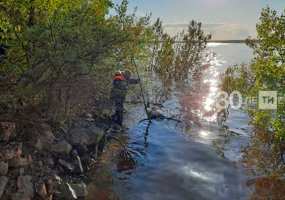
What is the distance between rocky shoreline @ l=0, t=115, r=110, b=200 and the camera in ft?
29.5

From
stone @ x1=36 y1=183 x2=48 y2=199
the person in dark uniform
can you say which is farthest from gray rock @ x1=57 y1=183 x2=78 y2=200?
the person in dark uniform

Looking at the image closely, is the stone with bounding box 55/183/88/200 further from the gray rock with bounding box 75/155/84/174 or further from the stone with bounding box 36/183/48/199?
the gray rock with bounding box 75/155/84/174

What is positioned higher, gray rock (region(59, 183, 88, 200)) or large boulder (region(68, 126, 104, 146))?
large boulder (region(68, 126, 104, 146))

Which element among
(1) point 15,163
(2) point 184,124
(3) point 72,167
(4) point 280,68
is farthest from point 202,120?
(1) point 15,163

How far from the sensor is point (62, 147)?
441 inches

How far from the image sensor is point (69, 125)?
1278 centimetres

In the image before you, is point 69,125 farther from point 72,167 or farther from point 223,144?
point 223,144

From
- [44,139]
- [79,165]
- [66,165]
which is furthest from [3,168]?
[79,165]

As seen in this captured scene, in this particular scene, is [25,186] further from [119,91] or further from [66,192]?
[119,91]

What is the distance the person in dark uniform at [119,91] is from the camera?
596 inches

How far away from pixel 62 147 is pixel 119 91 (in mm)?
4962

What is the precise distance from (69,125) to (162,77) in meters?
17.7

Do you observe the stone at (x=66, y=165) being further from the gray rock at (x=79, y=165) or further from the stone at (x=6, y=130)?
the stone at (x=6, y=130)

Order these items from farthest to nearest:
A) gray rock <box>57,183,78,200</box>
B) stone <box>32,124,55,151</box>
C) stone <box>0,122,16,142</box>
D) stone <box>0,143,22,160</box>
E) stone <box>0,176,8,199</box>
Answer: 1. stone <box>32,124,55,151</box>
2. stone <box>0,122,16,142</box>
3. gray rock <box>57,183,78,200</box>
4. stone <box>0,143,22,160</box>
5. stone <box>0,176,8,199</box>
